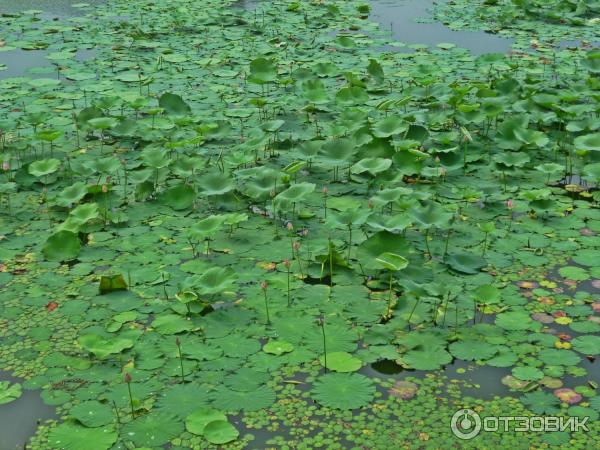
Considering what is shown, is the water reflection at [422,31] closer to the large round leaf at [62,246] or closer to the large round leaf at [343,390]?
the large round leaf at [62,246]

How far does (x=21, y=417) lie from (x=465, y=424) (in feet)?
4.73

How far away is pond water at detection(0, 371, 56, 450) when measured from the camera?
8.73ft

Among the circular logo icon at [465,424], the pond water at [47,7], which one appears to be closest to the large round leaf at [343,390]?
the circular logo icon at [465,424]

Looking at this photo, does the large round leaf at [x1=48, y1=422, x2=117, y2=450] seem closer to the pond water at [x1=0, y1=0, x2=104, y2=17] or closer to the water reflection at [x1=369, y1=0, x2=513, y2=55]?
the water reflection at [x1=369, y1=0, x2=513, y2=55]

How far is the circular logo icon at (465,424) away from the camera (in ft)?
8.73

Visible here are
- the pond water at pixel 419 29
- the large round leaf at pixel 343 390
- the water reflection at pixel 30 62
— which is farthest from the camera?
the pond water at pixel 419 29

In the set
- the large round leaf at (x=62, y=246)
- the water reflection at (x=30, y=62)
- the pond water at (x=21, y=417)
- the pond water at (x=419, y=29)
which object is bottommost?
the pond water at (x=21, y=417)

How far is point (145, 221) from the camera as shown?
407cm

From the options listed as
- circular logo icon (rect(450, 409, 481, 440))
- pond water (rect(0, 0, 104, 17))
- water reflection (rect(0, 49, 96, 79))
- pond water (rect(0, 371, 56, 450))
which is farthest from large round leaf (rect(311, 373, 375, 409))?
pond water (rect(0, 0, 104, 17))

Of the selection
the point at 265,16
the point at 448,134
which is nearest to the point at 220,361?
the point at 448,134

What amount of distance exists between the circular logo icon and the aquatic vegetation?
0.14 feet

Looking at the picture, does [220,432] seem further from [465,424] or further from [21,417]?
[465,424]

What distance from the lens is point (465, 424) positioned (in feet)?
8.86

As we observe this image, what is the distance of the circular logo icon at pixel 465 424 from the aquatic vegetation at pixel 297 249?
1.7 inches
